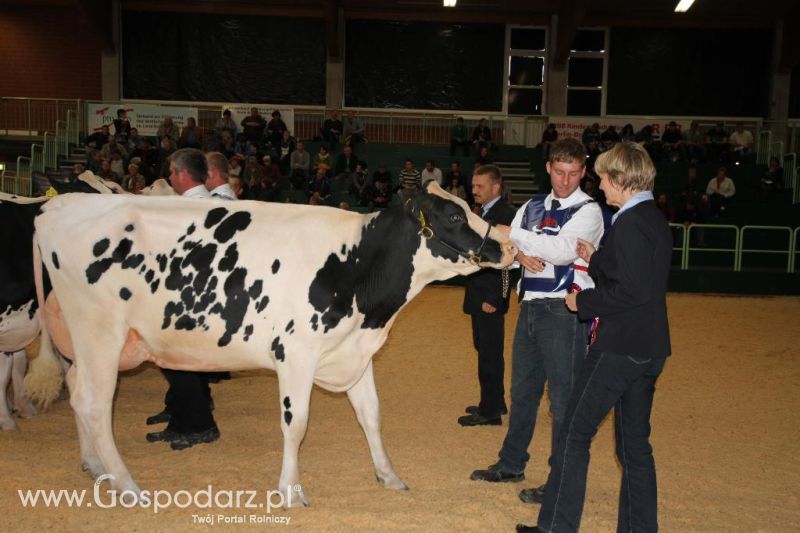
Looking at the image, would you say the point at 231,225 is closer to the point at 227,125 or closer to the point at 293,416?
the point at 293,416

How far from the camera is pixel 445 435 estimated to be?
6.40 meters

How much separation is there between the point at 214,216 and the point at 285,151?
16.4 m

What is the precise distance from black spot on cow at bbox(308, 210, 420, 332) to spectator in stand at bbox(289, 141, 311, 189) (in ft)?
49.8

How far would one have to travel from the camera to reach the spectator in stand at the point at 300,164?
20.0 m

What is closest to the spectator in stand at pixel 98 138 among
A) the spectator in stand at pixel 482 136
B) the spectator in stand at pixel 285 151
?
the spectator in stand at pixel 285 151

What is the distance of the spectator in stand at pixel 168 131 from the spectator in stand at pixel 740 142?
585 inches

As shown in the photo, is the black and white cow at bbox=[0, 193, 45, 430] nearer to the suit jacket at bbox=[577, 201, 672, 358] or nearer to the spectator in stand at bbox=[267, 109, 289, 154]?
the suit jacket at bbox=[577, 201, 672, 358]

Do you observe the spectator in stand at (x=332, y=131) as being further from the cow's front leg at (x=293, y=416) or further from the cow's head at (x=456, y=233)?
the cow's front leg at (x=293, y=416)

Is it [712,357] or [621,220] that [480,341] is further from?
→ [712,357]

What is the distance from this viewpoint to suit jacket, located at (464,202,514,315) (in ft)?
21.0

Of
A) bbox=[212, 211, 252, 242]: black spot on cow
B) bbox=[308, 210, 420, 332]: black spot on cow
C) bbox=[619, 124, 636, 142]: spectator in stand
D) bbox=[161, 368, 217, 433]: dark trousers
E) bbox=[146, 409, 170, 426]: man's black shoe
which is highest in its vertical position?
bbox=[619, 124, 636, 142]: spectator in stand

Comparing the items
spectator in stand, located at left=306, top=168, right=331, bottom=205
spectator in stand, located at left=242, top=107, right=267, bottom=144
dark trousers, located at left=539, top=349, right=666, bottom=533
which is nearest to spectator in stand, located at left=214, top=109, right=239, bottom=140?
spectator in stand, located at left=242, top=107, right=267, bottom=144

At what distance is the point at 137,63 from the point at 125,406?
20.8 meters

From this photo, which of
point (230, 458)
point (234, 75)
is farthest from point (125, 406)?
point (234, 75)
